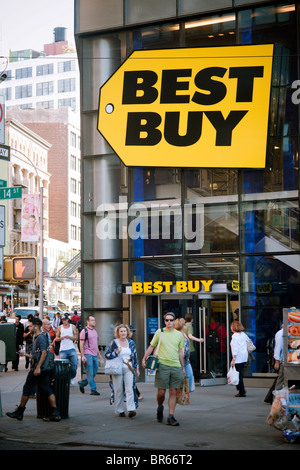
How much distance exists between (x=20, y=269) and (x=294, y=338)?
4.57 m

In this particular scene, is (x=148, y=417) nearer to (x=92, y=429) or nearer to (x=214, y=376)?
(x=92, y=429)

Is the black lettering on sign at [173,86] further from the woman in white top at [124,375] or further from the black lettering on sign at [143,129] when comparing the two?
the woman in white top at [124,375]

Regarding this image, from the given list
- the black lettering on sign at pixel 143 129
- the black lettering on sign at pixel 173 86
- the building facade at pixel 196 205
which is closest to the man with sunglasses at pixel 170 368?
the building facade at pixel 196 205

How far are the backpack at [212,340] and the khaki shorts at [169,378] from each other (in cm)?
766

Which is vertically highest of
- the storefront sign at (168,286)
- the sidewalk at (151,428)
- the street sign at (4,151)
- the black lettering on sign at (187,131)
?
the black lettering on sign at (187,131)

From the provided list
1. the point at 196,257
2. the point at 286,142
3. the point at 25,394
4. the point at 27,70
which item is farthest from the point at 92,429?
the point at 27,70

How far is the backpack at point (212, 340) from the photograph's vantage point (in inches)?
805

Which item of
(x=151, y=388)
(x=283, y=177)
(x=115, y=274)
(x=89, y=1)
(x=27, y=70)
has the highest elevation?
(x=27, y=70)

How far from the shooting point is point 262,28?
69.6 ft

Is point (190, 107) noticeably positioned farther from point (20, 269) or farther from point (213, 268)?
point (20, 269)

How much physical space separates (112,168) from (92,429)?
11.5 m

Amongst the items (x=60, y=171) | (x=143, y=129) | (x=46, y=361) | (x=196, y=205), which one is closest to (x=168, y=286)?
(x=196, y=205)

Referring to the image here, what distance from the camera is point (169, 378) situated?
12.9m

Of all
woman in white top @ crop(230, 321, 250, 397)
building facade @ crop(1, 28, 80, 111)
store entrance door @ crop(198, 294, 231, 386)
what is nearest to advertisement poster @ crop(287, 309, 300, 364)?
woman in white top @ crop(230, 321, 250, 397)
